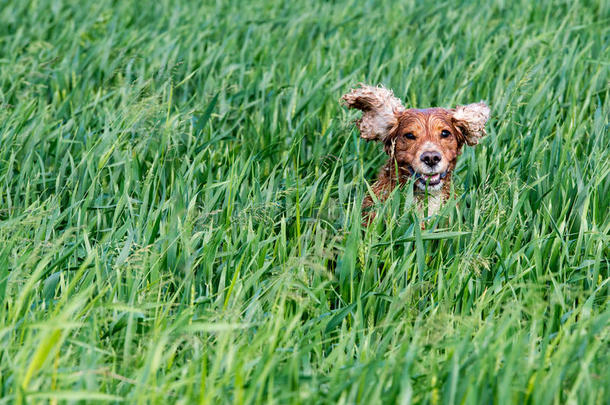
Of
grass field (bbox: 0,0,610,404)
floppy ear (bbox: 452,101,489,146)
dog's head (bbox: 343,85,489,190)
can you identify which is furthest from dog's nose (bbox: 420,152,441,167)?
floppy ear (bbox: 452,101,489,146)

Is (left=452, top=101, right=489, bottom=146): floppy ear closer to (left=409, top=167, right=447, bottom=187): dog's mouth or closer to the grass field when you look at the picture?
the grass field

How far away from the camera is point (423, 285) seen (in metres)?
3.45

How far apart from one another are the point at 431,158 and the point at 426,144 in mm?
88

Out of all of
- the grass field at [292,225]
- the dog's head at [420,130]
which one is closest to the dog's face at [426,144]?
the dog's head at [420,130]

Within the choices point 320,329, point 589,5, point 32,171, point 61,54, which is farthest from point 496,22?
point 320,329

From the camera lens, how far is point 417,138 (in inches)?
169

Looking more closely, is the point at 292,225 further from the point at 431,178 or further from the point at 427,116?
the point at 427,116

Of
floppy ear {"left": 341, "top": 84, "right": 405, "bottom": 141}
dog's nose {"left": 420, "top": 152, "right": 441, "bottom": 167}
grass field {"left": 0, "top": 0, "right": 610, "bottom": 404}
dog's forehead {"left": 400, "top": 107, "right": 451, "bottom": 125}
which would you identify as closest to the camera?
grass field {"left": 0, "top": 0, "right": 610, "bottom": 404}

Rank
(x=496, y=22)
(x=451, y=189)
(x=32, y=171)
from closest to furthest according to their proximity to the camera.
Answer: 1. (x=451, y=189)
2. (x=32, y=171)
3. (x=496, y=22)

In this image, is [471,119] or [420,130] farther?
[471,119]

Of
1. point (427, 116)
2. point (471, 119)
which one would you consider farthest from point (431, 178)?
point (471, 119)

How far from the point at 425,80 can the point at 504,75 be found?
2.17ft

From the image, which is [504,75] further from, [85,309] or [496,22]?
[85,309]

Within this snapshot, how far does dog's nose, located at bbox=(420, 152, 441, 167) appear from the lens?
4.14m
